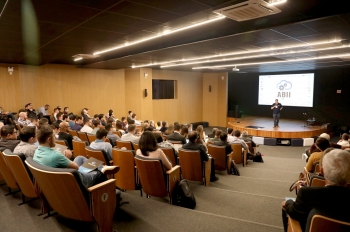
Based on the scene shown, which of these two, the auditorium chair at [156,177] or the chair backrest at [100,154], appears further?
the chair backrest at [100,154]

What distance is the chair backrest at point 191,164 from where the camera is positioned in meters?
4.09

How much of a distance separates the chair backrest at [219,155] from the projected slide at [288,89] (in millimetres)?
10873

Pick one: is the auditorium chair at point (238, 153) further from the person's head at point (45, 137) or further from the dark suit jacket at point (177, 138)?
the person's head at point (45, 137)

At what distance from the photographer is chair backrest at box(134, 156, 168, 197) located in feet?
10.3

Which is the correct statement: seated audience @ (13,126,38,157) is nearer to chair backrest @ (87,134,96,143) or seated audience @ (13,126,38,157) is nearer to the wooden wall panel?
chair backrest @ (87,134,96,143)

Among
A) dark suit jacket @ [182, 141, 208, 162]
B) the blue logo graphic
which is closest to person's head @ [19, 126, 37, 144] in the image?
dark suit jacket @ [182, 141, 208, 162]

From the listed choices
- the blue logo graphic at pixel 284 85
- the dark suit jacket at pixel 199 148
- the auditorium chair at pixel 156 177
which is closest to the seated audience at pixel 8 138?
the auditorium chair at pixel 156 177

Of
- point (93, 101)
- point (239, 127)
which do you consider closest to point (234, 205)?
point (239, 127)

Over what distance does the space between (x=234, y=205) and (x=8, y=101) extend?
970 cm

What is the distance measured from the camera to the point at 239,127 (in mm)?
12047

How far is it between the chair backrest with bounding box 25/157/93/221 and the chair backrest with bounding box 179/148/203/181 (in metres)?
2.16

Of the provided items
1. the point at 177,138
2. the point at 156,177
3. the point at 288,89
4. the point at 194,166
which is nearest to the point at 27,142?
the point at 156,177

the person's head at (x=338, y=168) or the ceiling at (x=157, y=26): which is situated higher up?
the ceiling at (x=157, y=26)

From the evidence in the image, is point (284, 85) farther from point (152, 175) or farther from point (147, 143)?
point (152, 175)
